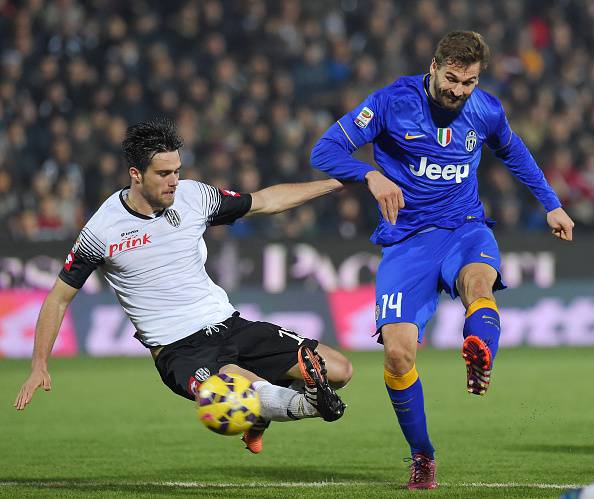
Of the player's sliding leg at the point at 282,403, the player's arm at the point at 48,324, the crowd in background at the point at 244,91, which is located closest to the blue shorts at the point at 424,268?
the player's sliding leg at the point at 282,403

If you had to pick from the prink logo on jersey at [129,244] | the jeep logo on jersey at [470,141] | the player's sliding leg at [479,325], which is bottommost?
the player's sliding leg at [479,325]

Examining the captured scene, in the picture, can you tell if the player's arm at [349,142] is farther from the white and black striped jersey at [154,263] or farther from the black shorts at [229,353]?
the black shorts at [229,353]

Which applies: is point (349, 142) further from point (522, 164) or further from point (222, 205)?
point (522, 164)

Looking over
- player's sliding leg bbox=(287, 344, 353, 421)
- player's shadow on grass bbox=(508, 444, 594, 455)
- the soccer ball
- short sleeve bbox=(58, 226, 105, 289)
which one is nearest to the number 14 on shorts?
player's sliding leg bbox=(287, 344, 353, 421)

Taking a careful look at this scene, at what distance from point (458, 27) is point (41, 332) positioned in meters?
14.0

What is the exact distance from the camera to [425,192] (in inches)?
285

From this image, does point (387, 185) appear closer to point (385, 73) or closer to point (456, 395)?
point (456, 395)

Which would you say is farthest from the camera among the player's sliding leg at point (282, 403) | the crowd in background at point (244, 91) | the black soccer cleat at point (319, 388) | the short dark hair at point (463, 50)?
the crowd in background at point (244, 91)

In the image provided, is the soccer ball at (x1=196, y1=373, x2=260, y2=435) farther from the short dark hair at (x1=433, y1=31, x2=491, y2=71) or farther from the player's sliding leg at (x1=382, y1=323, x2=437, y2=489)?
the short dark hair at (x1=433, y1=31, x2=491, y2=71)

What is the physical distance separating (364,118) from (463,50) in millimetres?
760

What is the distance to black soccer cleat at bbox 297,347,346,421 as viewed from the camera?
6.25 m

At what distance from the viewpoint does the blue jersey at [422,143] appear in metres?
7.14

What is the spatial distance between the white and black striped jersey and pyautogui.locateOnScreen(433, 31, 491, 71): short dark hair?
1.61 metres

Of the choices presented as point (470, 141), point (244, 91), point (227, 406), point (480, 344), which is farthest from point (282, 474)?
point (244, 91)
